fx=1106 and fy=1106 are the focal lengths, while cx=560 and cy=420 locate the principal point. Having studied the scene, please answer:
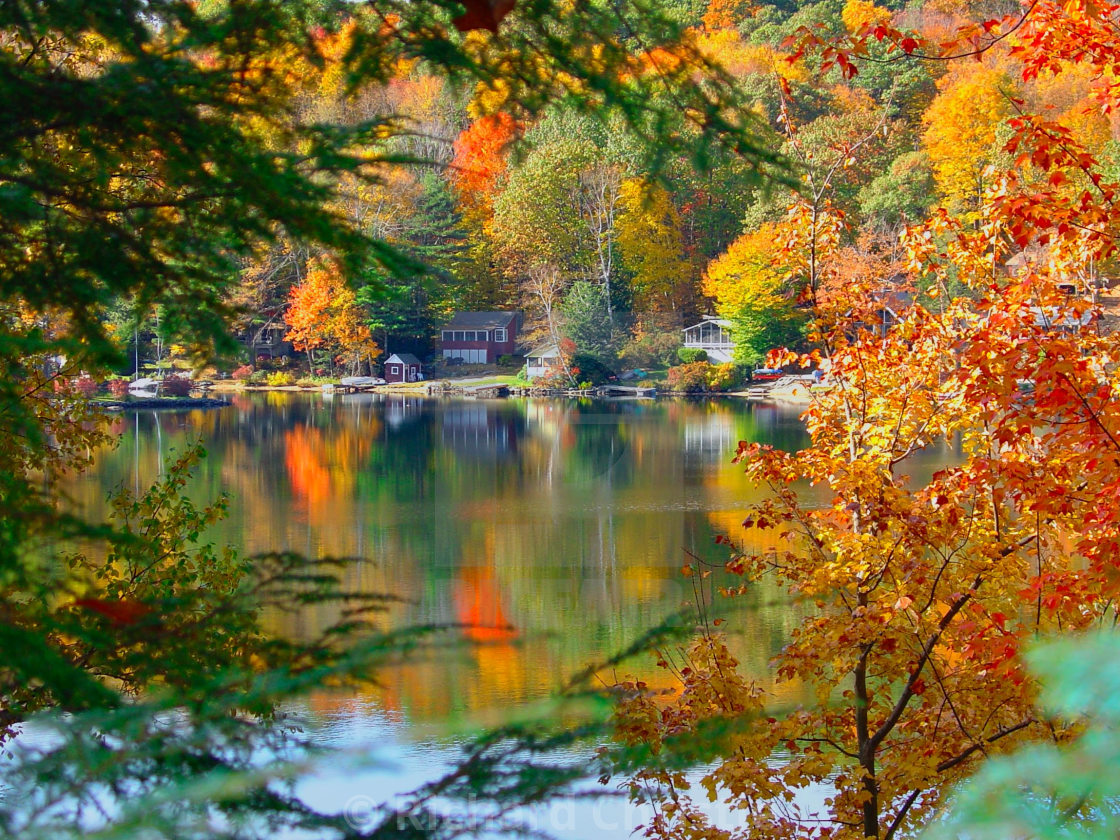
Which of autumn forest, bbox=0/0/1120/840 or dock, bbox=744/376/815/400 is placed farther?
dock, bbox=744/376/815/400

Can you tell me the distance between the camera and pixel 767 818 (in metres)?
4.79

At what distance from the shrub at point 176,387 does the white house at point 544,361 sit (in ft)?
42.3

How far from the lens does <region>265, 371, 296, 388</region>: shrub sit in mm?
43562

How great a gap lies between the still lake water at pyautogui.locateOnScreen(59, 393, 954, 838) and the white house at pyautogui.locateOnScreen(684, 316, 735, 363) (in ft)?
31.6

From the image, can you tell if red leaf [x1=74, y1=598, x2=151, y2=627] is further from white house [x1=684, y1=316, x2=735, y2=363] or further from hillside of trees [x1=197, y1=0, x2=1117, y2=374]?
white house [x1=684, y1=316, x2=735, y2=363]

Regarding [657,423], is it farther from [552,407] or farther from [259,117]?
[259,117]

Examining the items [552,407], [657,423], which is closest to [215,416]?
[552,407]

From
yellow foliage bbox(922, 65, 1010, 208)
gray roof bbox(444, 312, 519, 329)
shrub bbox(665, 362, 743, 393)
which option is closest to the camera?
yellow foliage bbox(922, 65, 1010, 208)

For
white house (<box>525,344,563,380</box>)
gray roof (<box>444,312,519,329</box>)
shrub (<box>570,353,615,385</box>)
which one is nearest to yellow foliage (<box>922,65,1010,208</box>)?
shrub (<box>570,353,615,385</box>)

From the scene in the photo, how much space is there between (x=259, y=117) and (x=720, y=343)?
4136 cm

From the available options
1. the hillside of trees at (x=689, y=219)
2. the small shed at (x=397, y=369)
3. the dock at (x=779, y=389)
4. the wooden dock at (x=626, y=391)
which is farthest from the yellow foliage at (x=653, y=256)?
the small shed at (x=397, y=369)

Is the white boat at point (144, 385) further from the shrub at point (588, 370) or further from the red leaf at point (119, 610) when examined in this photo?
the red leaf at point (119, 610)

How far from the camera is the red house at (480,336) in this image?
46375 mm

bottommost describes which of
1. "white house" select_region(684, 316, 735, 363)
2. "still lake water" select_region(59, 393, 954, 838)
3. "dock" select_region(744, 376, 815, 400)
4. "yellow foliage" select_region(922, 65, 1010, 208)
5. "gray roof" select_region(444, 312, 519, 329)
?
"still lake water" select_region(59, 393, 954, 838)
